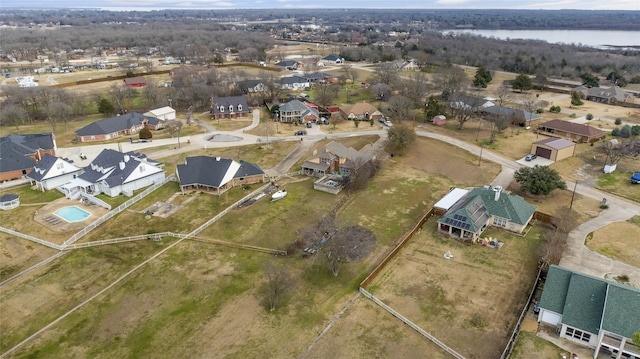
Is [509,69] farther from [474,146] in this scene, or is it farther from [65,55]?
[65,55]

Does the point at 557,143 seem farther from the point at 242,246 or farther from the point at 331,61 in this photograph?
the point at 331,61

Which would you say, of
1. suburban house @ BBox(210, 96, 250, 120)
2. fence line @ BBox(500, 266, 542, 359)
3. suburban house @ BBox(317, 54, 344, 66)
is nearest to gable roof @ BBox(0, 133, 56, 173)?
suburban house @ BBox(210, 96, 250, 120)

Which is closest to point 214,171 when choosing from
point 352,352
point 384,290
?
→ point 384,290

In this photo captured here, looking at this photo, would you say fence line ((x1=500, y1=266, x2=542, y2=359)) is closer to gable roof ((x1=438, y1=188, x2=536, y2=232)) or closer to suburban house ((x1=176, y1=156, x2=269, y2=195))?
gable roof ((x1=438, y1=188, x2=536, y2=232))

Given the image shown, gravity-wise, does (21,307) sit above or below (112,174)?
below

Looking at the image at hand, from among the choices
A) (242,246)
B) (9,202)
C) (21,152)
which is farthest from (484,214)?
(21,152)

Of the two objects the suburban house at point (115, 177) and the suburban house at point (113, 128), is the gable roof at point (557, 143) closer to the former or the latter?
the suburban house at point (115, 177)
